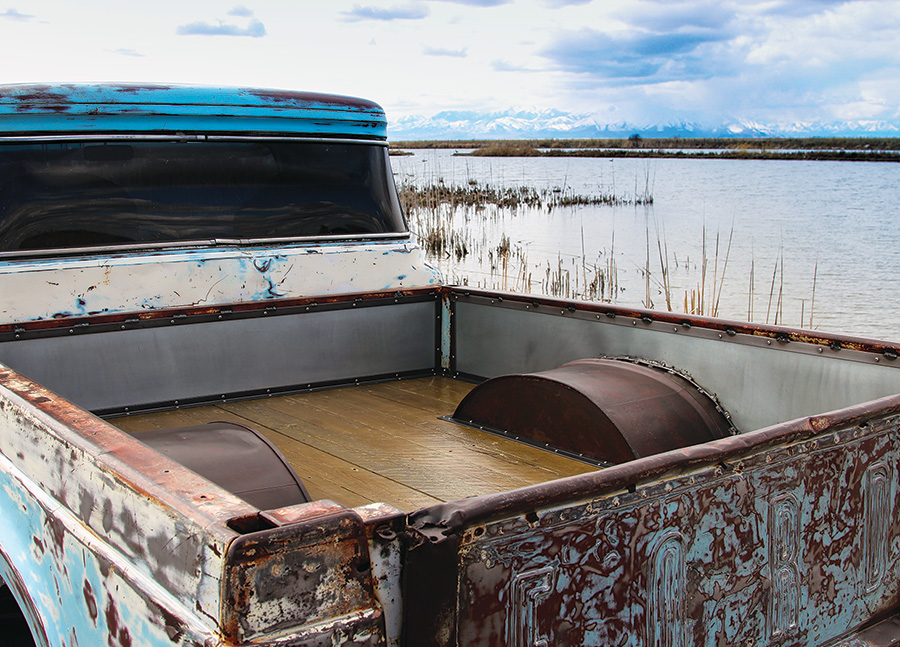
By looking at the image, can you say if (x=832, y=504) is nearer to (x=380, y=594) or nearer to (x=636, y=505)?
(x=636, y=505)

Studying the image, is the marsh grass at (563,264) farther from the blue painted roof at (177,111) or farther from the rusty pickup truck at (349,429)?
the rusty pickup truck at (349,429)

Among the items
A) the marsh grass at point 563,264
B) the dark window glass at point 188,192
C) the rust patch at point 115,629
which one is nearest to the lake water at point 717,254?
the marsh grass at point 563,264

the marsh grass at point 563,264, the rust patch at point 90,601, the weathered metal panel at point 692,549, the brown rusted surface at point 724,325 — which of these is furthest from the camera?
the marsh grass at point 563,264

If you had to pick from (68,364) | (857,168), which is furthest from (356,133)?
(857,168)

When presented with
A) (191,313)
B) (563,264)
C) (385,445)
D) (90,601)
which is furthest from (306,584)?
(563,264)

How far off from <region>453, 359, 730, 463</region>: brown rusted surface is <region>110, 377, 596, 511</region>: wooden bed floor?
0.28 ft

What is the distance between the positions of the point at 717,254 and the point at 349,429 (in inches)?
319

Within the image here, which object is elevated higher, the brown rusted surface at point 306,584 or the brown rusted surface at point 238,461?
the brown rusted surface at point 306,584

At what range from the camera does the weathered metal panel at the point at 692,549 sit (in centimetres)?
141

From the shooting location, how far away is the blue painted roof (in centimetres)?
342

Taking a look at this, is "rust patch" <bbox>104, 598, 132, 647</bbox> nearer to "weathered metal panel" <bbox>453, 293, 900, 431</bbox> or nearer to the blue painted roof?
"weathered metal panel" <bbox>453, 293, 900, 431</bbox>

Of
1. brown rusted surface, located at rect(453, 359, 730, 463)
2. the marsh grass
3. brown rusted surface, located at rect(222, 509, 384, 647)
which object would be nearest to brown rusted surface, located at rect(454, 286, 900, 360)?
brown rusted surface, located at rect(453, 359, 730, 463)

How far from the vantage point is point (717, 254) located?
1052cm

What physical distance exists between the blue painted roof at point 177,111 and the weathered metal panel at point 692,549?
2842 mm
